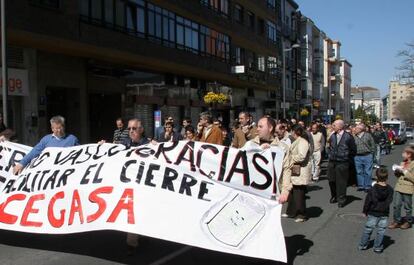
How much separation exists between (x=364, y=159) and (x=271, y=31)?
3861cm

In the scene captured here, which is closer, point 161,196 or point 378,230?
point 161,196

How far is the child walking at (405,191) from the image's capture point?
28.9ft

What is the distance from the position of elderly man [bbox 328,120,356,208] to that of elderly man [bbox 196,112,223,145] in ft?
8.42

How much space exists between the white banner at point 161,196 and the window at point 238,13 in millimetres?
34353

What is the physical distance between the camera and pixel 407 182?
8.86 m

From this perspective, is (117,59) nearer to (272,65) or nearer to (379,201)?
(379,201)

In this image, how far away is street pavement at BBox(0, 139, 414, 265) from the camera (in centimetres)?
666

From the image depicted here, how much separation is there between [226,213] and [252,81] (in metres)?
37.0

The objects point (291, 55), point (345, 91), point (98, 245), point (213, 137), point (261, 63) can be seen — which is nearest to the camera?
point (98, 245)

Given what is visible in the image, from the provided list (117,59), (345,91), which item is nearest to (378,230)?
(117,59)

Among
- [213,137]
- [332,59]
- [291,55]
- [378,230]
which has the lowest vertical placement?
Result: [378,230]

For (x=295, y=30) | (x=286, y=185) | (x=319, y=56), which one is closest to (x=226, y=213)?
(x=286, y=185)

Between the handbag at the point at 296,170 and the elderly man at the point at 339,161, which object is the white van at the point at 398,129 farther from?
the handbag at the point at 296,170

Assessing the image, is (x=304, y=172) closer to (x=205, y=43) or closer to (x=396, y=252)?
(x=396, y=252)
